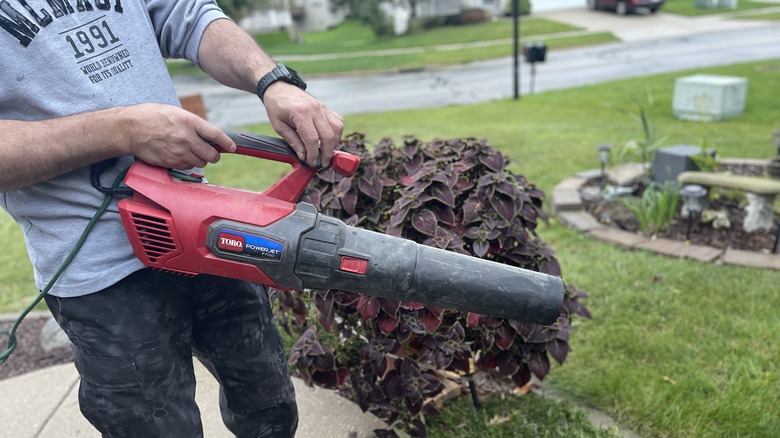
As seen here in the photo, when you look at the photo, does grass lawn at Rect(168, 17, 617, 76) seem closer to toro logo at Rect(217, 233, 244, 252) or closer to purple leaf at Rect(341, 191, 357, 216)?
purple leaf at Rect(341, 191, 357, 216)

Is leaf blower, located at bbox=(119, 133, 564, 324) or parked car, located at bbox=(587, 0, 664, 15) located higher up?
leaf blower, located at bbox=(119, 133, 564, 324)

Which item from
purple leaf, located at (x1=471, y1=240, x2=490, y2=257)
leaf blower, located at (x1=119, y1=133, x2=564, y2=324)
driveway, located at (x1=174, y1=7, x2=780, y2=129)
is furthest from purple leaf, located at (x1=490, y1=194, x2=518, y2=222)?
driveway, located at (x1=174, y1=7, x2=780, y2=129)

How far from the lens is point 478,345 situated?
7.72ft

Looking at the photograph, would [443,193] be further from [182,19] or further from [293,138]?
[182,19]

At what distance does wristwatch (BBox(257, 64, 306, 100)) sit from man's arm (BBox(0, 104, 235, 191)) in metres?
0.27

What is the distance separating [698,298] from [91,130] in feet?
10.3

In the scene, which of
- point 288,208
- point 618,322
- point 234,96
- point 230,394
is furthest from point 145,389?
point 234,96

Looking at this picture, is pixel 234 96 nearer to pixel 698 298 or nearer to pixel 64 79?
pixel 698 298

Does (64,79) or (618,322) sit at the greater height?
(64,79)

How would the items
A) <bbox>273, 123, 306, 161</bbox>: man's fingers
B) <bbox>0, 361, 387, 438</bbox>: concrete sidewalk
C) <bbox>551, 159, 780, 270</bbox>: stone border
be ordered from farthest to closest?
<bbox>551, 159, 780, 270</bbox>: stone border < <bbox>0, 361, 387, 438</bbox>: concrete sidewalk < <bbox>273, 123, 306, 161</bbox>: man's fingers

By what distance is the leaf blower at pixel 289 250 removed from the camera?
1345 mm

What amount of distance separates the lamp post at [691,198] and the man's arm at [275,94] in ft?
10.8

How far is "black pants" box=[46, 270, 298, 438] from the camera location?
4.67 feet

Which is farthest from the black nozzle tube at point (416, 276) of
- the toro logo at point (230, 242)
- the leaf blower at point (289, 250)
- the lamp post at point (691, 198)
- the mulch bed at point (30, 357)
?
the lamp post at point (691, 198)
